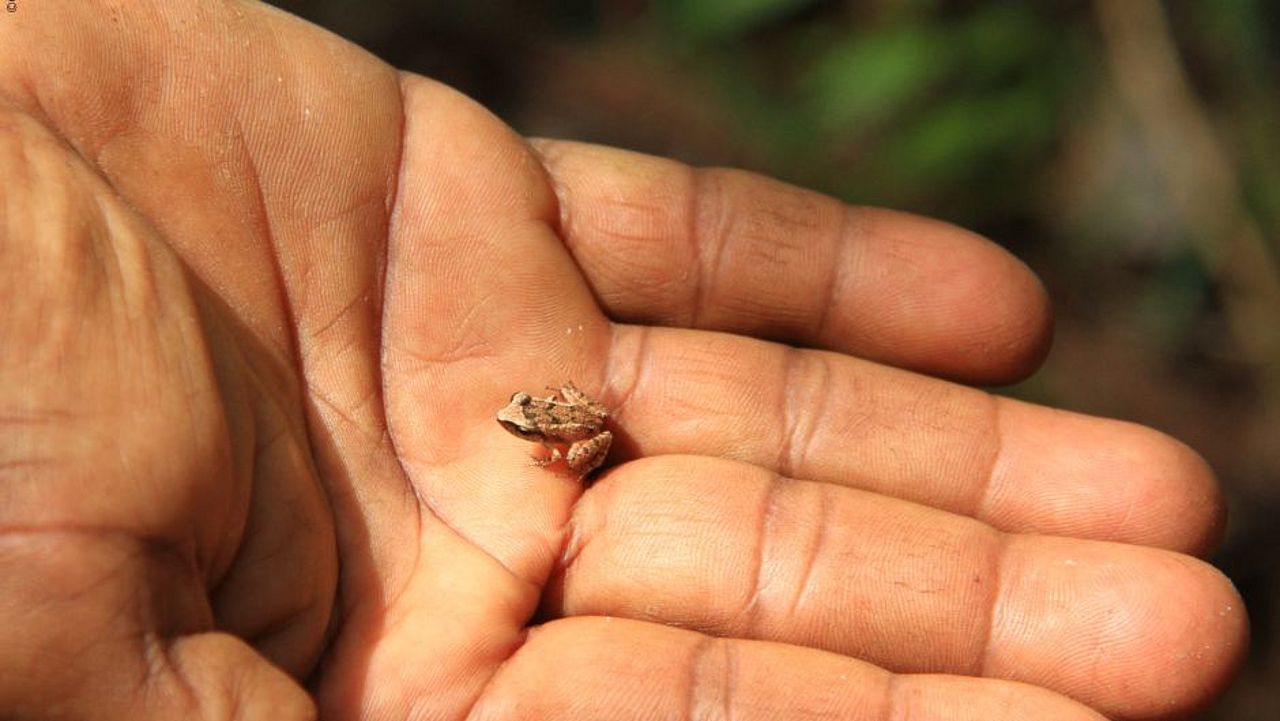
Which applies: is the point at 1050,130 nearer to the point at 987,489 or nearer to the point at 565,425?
the point at 987,489

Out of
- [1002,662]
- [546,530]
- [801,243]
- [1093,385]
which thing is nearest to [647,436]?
[546,530]

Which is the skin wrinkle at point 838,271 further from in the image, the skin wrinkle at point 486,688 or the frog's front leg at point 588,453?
the skin wrinkle at point 486,688

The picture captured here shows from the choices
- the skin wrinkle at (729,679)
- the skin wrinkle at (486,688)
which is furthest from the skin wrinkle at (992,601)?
the skin wrinkle at (486,688)

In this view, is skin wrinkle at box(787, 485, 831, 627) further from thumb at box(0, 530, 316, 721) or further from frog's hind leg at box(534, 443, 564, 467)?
thumb at box(0, 530, 316, 721)

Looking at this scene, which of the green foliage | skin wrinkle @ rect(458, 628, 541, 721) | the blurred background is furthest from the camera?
the blurred background

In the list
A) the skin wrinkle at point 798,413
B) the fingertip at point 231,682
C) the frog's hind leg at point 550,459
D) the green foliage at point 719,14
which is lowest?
the fingertip at point 231,682

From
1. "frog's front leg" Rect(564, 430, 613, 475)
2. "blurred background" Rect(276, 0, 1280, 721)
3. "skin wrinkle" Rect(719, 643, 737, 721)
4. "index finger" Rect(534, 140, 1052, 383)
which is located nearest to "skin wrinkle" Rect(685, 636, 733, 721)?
"skin wrinkle" Rect(719, 643, 737, 721)

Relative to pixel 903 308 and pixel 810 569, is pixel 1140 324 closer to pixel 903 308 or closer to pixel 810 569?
pixel 903 308
